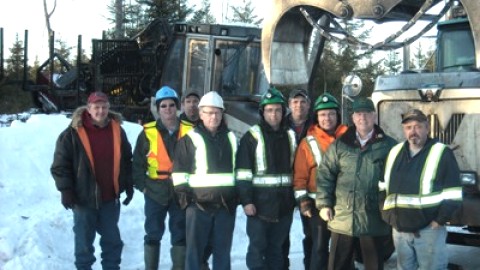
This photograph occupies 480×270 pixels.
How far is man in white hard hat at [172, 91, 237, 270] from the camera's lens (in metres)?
5.82

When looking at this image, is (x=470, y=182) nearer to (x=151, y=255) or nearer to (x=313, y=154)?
(x=313, y=154)

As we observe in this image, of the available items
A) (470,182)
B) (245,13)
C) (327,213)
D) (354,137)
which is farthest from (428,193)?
(245,13)

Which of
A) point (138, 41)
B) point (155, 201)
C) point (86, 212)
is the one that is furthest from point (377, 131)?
point (138, 41)

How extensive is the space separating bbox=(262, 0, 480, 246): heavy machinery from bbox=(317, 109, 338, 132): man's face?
0.41 m

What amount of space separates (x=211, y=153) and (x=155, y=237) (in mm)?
A: 1170

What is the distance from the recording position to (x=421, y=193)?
17.1ft

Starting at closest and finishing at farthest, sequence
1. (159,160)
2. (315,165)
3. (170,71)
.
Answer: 1. (315,165)
2. (159,160)
3. (170,71)

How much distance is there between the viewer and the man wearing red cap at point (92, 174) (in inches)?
235

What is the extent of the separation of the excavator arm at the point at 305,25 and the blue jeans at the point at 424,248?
1563mm

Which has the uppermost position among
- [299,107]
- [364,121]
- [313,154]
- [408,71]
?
[408,71]

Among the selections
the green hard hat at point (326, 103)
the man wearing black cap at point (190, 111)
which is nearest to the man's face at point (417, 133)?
the green hard hat at point (326, 103)

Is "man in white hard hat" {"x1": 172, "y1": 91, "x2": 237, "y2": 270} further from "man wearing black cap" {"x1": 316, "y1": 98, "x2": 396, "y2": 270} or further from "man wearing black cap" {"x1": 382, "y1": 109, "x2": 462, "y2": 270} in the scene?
"man wearing black cap" {"x1": 382, "y1": 109, "x2": 462, "y2": 270}

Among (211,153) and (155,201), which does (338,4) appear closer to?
(211,153)

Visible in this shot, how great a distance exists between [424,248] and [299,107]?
5.84 feet
